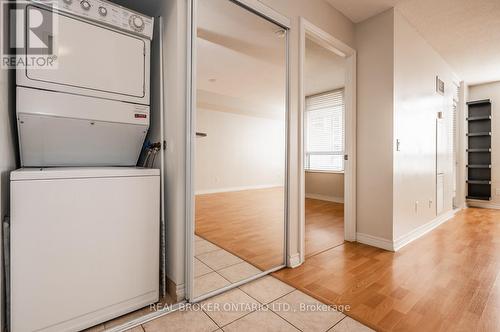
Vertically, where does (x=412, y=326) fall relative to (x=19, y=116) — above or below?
below

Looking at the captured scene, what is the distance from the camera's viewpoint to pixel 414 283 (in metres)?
1.77

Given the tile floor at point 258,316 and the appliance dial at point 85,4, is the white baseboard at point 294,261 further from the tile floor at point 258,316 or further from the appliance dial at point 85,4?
the appliance dial at point 85,4

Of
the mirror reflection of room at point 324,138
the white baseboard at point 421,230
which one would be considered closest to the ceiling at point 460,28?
the mirror reflection of room at point 324,138

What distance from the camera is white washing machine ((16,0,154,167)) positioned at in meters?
1.17

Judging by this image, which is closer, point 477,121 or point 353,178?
point 353,178

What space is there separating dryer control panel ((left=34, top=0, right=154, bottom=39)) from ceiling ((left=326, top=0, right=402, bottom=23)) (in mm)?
1851

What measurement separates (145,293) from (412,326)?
1528 mm

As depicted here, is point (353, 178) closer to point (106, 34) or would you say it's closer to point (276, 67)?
point (276, 67)

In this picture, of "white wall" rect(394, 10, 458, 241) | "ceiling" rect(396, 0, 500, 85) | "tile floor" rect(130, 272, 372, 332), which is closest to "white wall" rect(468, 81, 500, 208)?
"ceiling" rect(396, 0, 500, 85)

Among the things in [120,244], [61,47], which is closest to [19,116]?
[61,47]

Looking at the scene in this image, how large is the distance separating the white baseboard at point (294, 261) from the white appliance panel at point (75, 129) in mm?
1482

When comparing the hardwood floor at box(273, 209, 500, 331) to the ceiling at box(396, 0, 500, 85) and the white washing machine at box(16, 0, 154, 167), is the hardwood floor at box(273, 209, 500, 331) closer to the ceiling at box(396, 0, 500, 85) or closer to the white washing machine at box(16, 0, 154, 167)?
the white washing machine at box(16, 0, 154, 167)

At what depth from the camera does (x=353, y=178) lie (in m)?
2.67

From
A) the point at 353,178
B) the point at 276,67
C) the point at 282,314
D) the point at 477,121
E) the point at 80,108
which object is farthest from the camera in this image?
the point at 477,121
